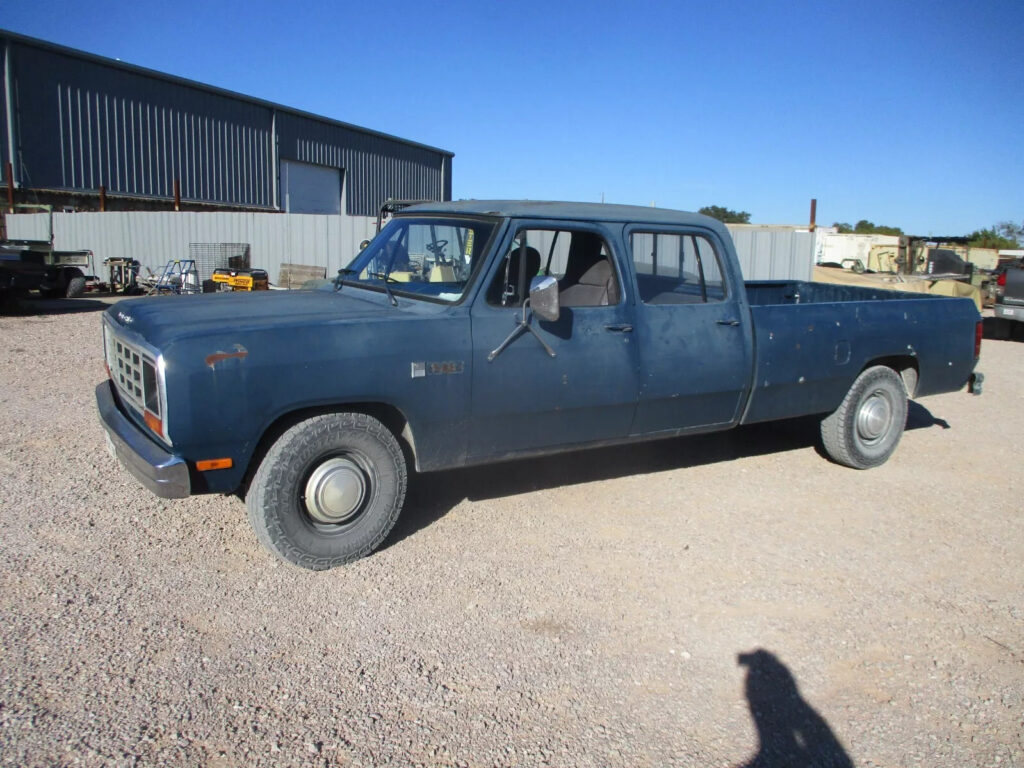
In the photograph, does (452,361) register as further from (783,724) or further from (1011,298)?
(1011,298)

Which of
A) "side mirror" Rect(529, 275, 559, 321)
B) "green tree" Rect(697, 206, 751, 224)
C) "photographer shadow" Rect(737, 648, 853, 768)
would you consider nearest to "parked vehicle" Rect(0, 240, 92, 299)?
"side mirror" Rect(529, 275, 559, 321)

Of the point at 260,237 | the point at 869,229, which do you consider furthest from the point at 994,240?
the point at 260,237

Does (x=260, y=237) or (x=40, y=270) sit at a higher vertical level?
(x=260, y=237)

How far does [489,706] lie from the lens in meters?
3.01

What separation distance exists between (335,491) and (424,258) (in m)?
1.56

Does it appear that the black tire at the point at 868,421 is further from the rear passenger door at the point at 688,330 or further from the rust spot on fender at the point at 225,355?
the rust spot on fender at the point at 225,355

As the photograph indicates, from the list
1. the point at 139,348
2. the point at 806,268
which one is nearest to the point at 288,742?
the point at 139,348

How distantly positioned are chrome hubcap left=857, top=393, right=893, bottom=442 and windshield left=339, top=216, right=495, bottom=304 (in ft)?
11.1

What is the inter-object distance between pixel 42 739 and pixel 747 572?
325cm

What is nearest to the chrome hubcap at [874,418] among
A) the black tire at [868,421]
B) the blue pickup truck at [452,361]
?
the black tire at [868,421]

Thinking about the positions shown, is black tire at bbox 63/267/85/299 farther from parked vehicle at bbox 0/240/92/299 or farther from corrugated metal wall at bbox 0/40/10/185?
corrugated metal wall at bbox 0/40/10/185

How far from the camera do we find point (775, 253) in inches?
669

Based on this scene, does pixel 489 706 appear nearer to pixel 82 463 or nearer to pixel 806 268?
pixel 82 463

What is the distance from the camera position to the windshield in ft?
14.7
